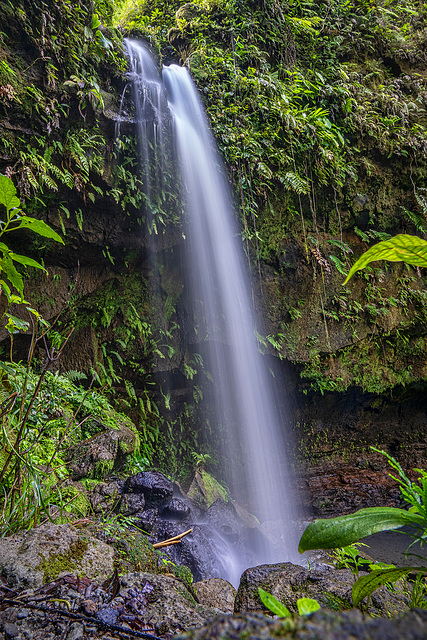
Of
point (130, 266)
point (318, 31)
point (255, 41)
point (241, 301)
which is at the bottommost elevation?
point (241, 301)

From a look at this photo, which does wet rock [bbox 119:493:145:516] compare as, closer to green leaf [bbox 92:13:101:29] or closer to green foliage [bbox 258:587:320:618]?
green foliage [bbox 258:587:320:618]

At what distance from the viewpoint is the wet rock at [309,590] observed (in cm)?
143

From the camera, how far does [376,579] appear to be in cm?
97

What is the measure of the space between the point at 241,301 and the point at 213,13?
18.9ft

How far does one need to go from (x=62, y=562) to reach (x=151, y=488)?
2.56 m

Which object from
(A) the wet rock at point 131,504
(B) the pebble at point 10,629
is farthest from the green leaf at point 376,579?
(A) the wet rock at point 131,504

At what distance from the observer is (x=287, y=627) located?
10.4 inches

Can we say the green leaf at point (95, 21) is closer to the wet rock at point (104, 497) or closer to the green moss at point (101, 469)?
the green moss at point (101, 469)

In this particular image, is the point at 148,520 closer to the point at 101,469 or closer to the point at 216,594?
the point at 101,469

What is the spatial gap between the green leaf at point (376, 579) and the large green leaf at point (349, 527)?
0.14 metres

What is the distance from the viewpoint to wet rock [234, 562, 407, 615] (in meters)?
1.43

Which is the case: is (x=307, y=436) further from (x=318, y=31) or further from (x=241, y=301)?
(x=318, y=31)

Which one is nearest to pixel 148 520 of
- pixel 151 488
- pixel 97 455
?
pixel 151 488

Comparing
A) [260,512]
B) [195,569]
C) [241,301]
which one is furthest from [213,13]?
[260,512]
